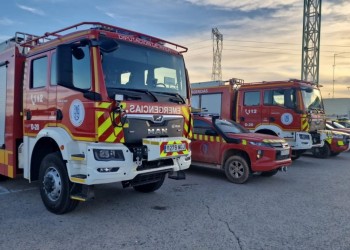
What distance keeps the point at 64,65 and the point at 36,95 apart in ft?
4.71

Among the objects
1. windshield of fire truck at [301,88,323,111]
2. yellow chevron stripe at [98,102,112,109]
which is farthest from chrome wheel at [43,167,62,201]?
windshield of fire truck at [301,88,323,111]

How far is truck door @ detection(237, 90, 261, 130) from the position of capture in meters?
11.7

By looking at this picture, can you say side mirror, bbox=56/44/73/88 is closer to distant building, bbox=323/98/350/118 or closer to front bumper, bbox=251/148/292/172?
front bumper, bbox=251/148/292/172

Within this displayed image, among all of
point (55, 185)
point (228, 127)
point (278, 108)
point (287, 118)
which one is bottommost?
point (55, 185)

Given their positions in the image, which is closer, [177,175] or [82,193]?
[82,193]

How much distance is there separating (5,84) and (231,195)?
5.01 meters

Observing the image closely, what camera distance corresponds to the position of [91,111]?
4.66m

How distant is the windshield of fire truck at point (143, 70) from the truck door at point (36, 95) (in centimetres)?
132

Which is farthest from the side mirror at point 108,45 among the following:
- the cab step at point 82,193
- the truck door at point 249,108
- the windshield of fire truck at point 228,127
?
the truck door at point 249,108

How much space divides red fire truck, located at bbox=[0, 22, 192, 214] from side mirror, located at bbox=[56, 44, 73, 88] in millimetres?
14

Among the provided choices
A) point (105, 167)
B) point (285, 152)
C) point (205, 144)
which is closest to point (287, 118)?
point (285, 152)

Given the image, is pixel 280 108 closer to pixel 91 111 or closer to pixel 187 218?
pixel 187 218

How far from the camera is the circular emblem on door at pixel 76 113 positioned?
15.7 ft

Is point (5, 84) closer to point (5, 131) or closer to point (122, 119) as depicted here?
point (5, 131)
